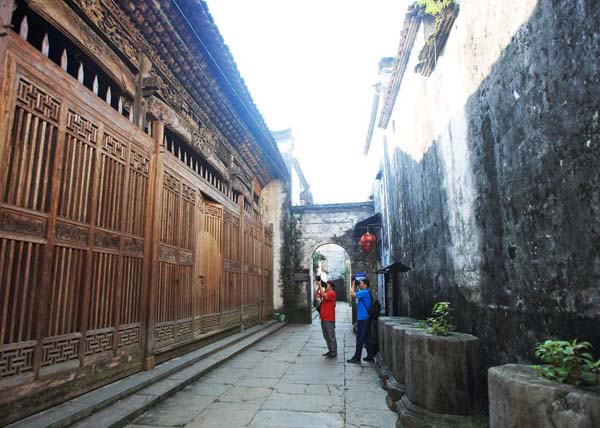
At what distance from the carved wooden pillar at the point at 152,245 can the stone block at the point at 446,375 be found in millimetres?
3470

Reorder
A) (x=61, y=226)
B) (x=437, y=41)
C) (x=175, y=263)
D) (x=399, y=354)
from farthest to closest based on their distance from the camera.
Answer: (x=175, y=263) → (x=437, y=41) → (x=399, y=354) → (x=61, y=226)

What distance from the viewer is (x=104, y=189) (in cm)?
424

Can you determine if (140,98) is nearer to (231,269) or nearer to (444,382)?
(231,269)

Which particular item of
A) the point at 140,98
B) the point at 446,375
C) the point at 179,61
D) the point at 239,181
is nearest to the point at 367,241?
the point at 239,181

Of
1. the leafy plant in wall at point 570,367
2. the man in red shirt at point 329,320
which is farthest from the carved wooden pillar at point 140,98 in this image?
the leafy plant in wall at point 570,367

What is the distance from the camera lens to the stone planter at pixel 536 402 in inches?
64.4

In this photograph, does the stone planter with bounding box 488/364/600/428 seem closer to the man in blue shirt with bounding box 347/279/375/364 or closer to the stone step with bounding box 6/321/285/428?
the stone step with bounding box 6/321/285/428

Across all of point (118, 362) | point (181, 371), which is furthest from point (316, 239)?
point (118, 362)

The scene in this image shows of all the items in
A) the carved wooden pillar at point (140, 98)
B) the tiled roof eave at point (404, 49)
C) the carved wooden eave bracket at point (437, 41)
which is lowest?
the carved wooden pillar at point (140, 98)

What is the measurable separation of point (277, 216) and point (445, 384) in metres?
11.4

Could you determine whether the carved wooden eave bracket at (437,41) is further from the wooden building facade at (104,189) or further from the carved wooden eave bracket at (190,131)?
the carved wooden eave bracket at (190,131)

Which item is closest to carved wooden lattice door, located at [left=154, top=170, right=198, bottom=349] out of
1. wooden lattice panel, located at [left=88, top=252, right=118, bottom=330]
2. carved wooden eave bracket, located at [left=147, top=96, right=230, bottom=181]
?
Answer: carved wooden eave bracket, located at [left=147, top=96, right=230, bottom=181]

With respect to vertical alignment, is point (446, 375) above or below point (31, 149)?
below

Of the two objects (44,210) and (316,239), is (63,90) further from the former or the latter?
(316,239)
